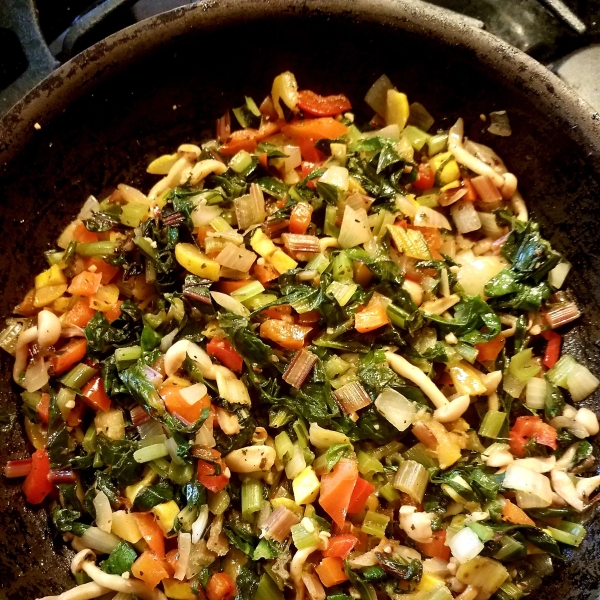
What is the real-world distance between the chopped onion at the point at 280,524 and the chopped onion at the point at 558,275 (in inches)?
67.8

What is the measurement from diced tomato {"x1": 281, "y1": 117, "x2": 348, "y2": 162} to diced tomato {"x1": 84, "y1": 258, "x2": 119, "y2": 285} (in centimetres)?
119

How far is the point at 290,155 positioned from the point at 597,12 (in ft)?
7.02

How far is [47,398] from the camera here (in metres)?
2.87

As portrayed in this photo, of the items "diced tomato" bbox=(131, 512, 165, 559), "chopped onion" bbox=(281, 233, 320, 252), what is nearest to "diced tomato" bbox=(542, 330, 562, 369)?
"chopped onion" bbox=(281, 233, 320, 252)

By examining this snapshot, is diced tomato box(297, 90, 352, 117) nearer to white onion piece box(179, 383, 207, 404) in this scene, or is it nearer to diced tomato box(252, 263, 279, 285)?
diced tomato box(252, 263, 279, 285)

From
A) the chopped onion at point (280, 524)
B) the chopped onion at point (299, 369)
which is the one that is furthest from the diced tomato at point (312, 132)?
the chopped onion at point (280, 524)

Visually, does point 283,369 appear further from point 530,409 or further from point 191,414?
point 530,409

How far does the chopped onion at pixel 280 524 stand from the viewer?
258 cm

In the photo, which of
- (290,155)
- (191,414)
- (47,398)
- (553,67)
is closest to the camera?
(191,414)

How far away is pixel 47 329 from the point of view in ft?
9.28

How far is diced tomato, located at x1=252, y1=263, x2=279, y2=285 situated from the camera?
9.32 ft

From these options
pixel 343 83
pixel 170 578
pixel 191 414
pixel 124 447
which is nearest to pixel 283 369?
pixel 191 414

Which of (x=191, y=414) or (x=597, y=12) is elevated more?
(x=597, y=12)

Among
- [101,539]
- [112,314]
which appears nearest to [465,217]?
[112,314]
